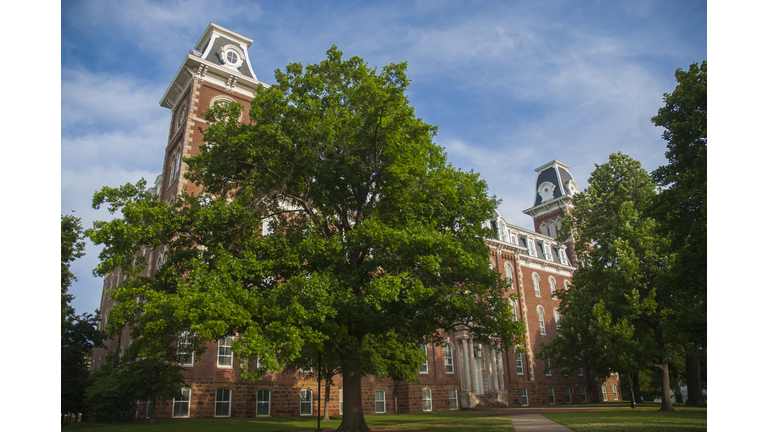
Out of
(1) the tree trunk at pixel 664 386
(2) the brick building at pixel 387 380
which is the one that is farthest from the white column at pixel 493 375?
(1) the tree trunk at pixel 664 386

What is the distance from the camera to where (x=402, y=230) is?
13.1 meters

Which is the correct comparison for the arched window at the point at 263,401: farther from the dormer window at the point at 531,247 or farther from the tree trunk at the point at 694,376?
the dormer window at the point at 531,247

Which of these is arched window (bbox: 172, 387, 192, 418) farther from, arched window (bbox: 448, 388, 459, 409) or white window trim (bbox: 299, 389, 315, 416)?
arched window (bbox: 448, 388, 459, 409)

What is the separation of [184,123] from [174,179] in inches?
158

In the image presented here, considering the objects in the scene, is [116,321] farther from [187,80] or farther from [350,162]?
[187,80]

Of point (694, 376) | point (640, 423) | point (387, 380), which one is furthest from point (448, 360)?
point (640, 423)

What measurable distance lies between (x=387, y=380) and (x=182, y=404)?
49.0 ft

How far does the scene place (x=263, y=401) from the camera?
2822cm

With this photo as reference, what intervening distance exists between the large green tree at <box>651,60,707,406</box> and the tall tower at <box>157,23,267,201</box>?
2468 centimetres

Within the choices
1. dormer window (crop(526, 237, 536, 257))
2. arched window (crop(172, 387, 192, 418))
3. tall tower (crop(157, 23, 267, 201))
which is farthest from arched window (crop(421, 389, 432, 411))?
tall tower (crop(157, 23, 267, 201))

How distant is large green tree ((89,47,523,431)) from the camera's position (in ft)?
39.8

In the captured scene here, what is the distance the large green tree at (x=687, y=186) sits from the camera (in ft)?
43.1

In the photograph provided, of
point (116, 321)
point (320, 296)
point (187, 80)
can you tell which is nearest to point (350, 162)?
point (320, 296)

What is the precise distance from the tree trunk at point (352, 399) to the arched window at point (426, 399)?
891 inches
